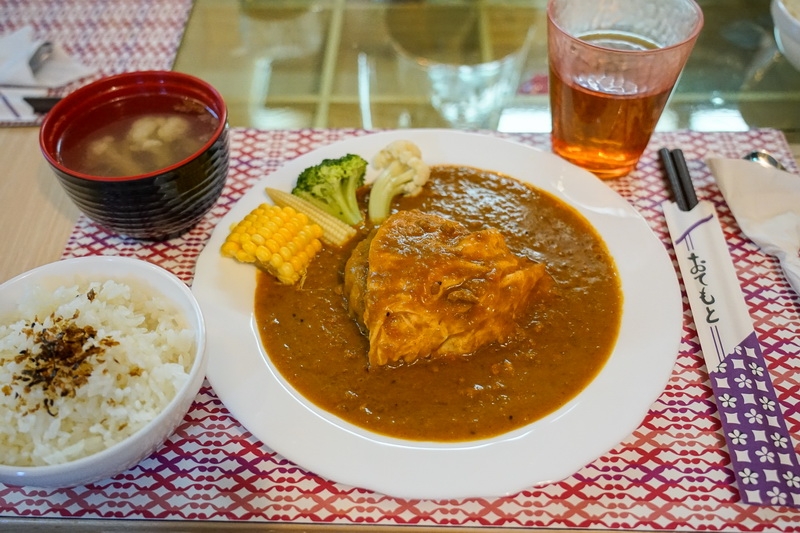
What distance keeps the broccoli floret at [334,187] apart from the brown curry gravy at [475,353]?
22 centimetres

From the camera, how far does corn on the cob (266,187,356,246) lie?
9.02 feet

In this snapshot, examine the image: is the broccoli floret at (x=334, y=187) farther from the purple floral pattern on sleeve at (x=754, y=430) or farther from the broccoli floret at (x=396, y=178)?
the purple floral pattern on sleeve at (x=754, y=430)

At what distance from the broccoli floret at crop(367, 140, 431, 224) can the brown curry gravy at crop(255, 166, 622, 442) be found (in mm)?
218

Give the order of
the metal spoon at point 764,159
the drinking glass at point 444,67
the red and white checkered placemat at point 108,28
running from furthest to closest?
1. the red and white checkered placemat at point 108,28
2. the drinking glass at point 444,67
3. the metal spoon at point 764,159

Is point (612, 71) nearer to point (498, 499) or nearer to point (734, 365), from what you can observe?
point (734, 365)

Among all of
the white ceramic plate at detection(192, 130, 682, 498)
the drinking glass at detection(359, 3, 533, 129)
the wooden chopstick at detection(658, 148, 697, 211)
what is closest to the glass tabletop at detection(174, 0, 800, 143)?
the drinking glass at detection(359, 3, 533, 129)

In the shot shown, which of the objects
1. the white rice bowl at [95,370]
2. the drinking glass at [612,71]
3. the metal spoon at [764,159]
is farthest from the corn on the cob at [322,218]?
the metal spoon at [764,159]

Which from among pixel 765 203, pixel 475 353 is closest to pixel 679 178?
pixel 765 203

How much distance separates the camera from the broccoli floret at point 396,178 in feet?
9.37

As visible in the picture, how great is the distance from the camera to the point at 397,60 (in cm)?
412

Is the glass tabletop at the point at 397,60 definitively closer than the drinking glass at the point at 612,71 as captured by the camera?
No

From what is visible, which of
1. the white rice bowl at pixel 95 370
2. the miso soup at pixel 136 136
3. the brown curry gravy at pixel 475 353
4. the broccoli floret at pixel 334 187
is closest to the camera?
the white rice bowl at pixel 95 370

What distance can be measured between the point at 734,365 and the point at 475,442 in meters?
1.06

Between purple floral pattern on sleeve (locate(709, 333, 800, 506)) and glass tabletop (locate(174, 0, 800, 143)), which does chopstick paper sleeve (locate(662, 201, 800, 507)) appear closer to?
purple floral pattern on sleeve (locate(709, 333, 800, 506))
